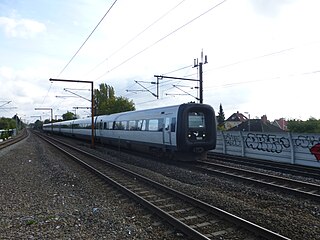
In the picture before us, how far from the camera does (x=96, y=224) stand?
20.0ft

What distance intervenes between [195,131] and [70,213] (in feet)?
30.6

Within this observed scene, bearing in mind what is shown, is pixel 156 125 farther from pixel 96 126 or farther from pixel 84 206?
pixel 96 126

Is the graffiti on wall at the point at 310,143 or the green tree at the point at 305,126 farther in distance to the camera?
the green tree at the point at 305,126

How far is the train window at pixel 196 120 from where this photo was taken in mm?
15102

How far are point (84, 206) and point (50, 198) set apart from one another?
143 cm

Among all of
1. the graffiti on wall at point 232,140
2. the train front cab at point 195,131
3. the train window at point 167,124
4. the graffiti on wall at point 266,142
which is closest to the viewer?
the train front cab at point 195,131

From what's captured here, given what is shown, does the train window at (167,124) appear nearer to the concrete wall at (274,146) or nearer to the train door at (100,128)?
the concrete wall at (274,146)

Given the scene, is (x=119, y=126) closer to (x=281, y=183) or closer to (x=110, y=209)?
(x=281, y=183)

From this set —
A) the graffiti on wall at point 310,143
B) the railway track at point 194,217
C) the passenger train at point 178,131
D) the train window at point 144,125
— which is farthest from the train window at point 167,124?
the graffiti on wall at point 310,143

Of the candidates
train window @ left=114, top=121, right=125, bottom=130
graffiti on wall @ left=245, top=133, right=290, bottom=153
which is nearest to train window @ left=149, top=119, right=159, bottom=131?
train window @ left=114, top=121, right=125, bottom=130

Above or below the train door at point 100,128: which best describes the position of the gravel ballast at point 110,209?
→ below

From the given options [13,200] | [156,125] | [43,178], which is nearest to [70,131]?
[156,125]

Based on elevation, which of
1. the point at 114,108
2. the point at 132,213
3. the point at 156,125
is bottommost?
the point at 132,213

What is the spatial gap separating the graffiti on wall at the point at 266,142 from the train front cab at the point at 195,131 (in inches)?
135
